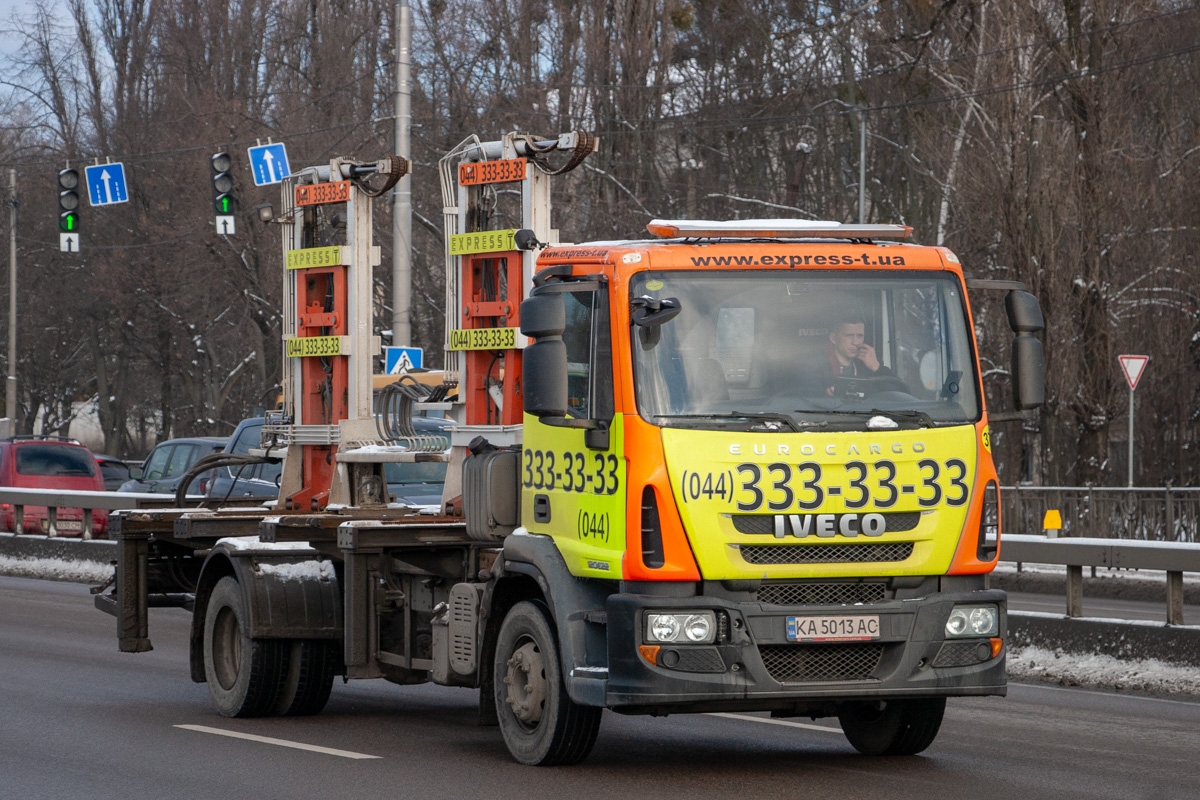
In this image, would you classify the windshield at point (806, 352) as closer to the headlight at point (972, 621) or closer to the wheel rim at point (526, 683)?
the headlight at point (972, 621)

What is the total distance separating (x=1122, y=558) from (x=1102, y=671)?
887mm

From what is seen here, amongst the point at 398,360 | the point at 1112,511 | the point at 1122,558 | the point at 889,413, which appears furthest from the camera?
the point at 1112,511

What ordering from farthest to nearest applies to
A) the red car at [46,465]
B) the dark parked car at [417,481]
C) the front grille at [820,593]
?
the red car at [46,465] → the dark parked car at [417,481] → the front grille at [820,593]

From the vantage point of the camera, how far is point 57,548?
22.8m

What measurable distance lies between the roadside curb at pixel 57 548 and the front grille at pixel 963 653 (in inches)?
616

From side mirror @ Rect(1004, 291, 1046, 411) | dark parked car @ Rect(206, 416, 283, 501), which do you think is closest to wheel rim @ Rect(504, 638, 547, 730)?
side mirror @ Rect(1004, 291, 1046, 411)

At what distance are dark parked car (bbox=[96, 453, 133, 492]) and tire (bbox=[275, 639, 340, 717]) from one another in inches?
1004

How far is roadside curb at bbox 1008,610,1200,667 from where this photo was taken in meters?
12.1

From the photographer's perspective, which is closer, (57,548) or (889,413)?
(889,413)

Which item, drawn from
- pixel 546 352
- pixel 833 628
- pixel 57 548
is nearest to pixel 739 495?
pixel 833 628

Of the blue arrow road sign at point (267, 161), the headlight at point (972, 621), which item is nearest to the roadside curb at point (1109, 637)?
the headlight at point (972, 621)

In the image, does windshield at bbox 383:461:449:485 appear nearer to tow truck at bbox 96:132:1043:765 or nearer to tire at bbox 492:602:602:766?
tow truck at bbox 96:132:1043:765

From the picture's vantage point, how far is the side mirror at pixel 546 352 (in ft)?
26.1

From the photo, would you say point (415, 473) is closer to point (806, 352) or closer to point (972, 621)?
point (806, 352)
